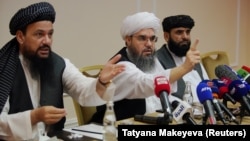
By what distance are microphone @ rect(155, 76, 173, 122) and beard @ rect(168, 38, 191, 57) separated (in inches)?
60.5

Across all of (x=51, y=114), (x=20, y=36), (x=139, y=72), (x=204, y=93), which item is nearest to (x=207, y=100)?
(x=204, y=93)

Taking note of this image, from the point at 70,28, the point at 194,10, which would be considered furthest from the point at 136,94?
the point at 194,10

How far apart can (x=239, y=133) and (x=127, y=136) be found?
1.20ft

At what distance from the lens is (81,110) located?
2.45 metres

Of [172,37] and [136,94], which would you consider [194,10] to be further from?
[136,94]

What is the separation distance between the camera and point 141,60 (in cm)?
277

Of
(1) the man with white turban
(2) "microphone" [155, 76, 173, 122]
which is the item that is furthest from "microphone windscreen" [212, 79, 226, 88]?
(2) "microphone" [155, 76, 173, 122]

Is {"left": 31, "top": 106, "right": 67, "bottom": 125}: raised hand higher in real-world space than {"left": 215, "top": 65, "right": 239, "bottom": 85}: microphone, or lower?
lower

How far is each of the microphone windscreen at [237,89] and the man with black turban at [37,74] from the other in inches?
22.6

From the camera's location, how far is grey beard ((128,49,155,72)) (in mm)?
2760

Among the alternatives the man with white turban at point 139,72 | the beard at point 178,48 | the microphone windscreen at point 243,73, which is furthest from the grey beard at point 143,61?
the microphone windscreen at point 243,73

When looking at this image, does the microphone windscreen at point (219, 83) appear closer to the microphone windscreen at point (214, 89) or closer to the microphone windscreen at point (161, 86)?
the microphone windscreen at point (214, 89)

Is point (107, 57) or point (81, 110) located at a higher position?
point (107, 57)

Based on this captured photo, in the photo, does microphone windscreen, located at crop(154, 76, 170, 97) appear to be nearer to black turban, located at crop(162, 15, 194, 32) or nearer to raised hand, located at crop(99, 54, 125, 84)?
raised hand, located at crop(99, 54, 125, 84)
